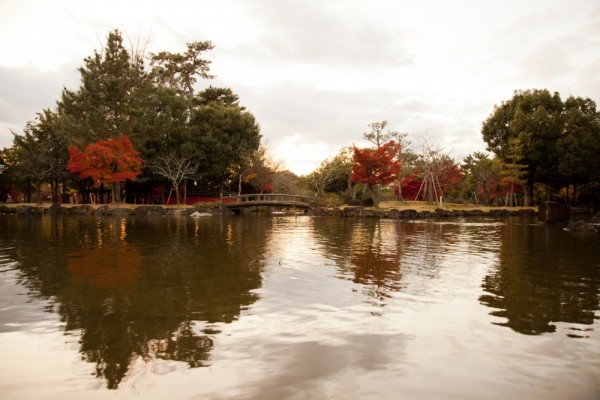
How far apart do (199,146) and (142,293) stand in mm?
35786

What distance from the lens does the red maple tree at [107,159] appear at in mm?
35875

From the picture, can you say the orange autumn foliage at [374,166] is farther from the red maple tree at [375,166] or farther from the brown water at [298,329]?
the brown water at [298,329]

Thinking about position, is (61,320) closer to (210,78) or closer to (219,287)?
(219,287)

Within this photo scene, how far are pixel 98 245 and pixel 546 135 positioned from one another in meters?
40.7

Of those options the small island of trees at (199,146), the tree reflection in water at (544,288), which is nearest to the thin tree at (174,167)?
the small island of trees at (199,146)

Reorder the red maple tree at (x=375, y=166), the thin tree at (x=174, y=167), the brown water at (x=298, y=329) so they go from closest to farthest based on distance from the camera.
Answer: the brown water at (x=298, y=329) → the red maple tree at (x=375, y=166) → the thin tree at (x=174, y=167)

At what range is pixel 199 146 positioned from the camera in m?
41.2

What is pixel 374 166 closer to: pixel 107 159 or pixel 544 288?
pixel 107 159

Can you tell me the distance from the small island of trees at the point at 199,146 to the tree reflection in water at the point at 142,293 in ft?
87.4

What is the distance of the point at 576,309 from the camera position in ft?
20.1

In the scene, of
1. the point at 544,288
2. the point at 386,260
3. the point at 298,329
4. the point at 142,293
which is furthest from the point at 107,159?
the point at 544,288

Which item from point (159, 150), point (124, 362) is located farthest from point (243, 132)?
point (124, 362)

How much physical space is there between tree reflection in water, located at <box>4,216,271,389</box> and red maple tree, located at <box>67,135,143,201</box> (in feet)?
80.8

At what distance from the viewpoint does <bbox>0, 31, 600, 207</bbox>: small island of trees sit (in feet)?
123
